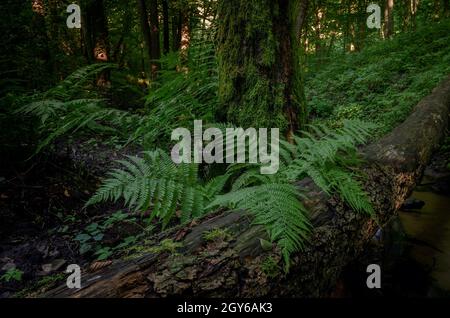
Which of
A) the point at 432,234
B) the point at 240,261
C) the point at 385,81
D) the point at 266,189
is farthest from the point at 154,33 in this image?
the point at 240,261

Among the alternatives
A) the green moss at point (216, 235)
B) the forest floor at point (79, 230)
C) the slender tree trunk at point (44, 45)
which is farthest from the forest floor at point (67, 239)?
the green moss at point (216, 235)

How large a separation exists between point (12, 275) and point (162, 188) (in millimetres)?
1764

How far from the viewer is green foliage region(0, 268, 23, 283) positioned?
2715 millimetres

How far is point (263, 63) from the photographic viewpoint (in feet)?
8.40

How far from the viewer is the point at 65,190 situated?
382cm

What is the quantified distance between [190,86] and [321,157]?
155 cm

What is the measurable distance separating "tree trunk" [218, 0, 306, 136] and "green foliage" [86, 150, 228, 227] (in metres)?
0.69

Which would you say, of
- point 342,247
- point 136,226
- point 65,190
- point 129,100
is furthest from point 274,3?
point 129,100

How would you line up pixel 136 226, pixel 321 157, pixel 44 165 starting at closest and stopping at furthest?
pixel 321 157 < pixel 136 226 < pixel 44 165

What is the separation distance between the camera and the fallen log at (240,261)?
133cm

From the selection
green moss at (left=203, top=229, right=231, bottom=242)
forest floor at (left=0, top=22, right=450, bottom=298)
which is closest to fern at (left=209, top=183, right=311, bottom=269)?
green moss at (left=203, top=229, right=231, bottom=242)

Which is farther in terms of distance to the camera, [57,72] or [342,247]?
[57,72]
